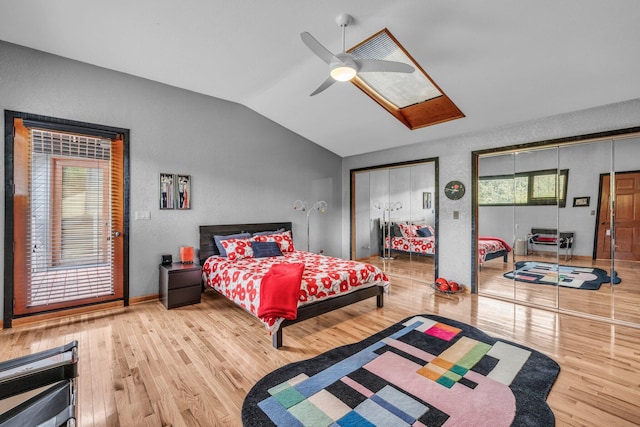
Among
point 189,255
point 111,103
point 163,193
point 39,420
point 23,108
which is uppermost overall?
point 111,103

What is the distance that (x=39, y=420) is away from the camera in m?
1.34

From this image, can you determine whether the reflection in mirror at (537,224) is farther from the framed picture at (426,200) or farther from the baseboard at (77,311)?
the baseboard at (77,311)

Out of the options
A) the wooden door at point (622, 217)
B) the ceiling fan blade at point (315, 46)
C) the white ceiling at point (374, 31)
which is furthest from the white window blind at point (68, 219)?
the wooden door at point (622, 217)

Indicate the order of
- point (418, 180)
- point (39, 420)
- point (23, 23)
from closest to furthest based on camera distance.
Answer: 1. point (39, 420)
2. point (23, 23)
3. point (418, 180)

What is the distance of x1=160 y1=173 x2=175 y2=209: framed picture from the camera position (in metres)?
4.16

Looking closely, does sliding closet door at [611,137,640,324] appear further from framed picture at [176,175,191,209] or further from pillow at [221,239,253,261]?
framed picture at [176,175,191,209]

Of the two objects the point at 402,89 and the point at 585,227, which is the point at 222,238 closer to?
the point at 402,89

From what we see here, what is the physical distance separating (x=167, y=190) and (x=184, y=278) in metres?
1.33

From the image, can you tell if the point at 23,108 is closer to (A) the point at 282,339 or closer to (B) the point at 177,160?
(B) the point at 177,160

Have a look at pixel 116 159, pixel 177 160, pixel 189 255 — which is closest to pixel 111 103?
pixel 116 159

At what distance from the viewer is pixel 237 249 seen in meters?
4.29

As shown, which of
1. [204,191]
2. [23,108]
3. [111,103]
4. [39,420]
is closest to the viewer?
[39,420]

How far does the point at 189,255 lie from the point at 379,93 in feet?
11.8

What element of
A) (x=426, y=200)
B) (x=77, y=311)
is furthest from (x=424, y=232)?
(x=77, y=311)
